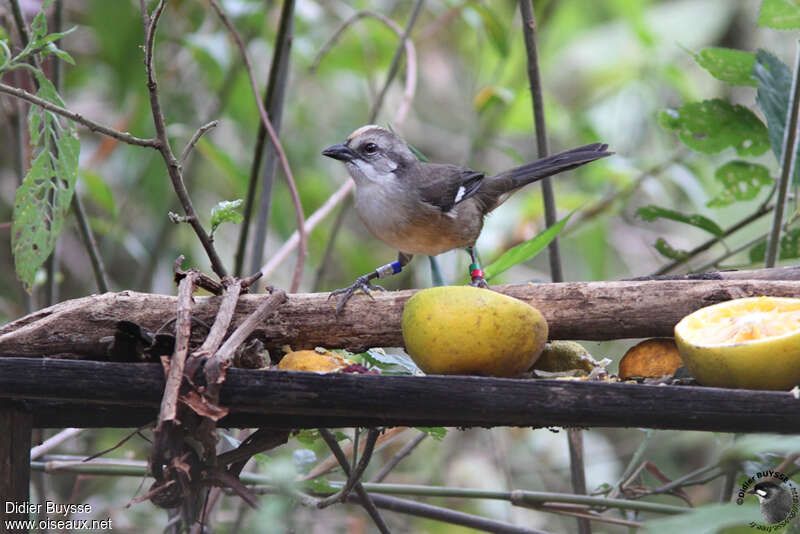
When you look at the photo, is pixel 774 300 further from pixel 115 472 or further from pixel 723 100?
pixel 115 472

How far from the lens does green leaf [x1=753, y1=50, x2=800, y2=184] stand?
1972 millimetres

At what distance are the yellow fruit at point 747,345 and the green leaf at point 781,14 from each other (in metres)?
0.87

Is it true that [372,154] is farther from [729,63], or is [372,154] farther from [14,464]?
[14,464]

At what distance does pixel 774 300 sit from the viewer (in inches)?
54.3

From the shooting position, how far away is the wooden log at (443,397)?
109 cm

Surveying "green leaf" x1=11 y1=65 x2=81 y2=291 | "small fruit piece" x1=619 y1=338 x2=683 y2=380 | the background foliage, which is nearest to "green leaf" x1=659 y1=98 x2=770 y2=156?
the background foliage

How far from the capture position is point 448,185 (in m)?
2.70

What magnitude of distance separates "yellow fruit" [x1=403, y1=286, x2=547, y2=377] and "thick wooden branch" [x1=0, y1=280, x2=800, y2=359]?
24 centimetres

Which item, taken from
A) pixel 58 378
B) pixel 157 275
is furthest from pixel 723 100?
pixel 157 275

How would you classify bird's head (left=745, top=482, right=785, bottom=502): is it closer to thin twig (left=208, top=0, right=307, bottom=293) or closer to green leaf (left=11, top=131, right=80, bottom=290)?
thin twig (left=208, top=0, right=307, bottom=293)

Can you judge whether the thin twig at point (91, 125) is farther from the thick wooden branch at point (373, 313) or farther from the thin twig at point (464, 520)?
the thin twig at point (464, 520)

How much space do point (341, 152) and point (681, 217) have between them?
1059 mm

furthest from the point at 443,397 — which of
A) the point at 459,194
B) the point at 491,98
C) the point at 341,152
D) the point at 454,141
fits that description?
the point at 454,141

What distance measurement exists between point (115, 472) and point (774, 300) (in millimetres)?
1465
